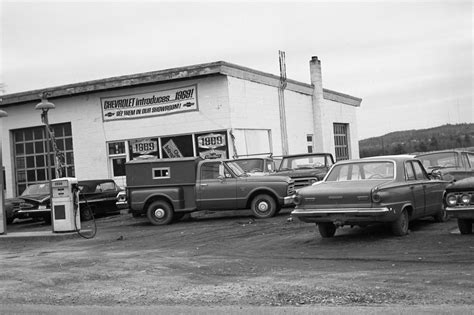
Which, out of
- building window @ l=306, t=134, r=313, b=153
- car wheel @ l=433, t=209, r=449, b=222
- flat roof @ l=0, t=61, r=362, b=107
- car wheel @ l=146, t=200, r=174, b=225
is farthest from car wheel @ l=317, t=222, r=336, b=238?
building window @ l=306, t=134, r=313, b=153

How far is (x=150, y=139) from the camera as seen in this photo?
26.2m

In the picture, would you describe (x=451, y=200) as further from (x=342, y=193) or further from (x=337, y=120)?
(x=337, y=120)

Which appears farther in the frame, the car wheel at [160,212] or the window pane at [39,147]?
the window pane at [39,147]

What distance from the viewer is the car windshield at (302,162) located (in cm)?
1955

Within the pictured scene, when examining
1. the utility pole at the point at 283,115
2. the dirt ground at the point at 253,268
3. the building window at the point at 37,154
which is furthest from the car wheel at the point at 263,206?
the building window at the point at 37,154

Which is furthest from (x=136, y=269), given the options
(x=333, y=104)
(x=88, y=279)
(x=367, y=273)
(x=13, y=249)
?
(x=333, y=104)

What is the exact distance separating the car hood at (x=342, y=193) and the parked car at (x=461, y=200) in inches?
47.8

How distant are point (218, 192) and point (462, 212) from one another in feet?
27.0

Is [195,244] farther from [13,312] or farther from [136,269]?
[13,312]

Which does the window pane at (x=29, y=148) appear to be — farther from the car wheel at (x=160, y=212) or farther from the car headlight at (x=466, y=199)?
the car headlight at (x=466, y=199)

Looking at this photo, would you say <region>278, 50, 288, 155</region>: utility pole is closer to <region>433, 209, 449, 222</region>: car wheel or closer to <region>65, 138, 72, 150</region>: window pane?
<region>65, 138, 72, 150</region>: window pane

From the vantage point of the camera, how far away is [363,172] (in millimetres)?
11875

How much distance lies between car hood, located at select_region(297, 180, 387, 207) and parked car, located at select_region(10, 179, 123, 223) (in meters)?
11.3

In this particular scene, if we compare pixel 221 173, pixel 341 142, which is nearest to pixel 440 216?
pixel 221 173
